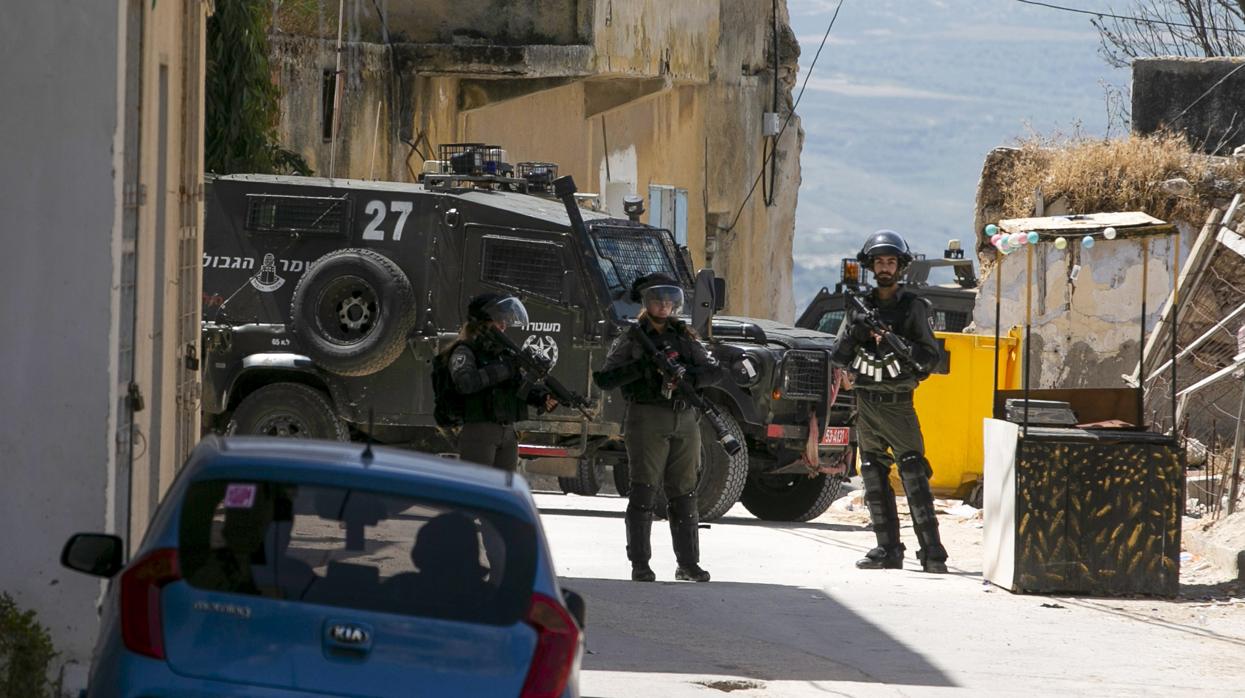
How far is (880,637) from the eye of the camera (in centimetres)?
853

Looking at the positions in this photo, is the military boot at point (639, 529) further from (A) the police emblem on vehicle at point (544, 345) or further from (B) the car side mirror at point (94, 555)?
(B) the car side mirror at point (94, 555)

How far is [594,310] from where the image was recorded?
43.9 ft

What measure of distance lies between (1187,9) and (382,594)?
1543 inches

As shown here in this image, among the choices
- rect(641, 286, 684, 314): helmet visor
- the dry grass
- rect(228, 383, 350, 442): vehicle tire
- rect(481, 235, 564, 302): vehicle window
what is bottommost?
rect(228, 383, 350, 442): vehicle tire

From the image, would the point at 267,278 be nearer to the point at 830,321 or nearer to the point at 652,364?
the point at 652,364

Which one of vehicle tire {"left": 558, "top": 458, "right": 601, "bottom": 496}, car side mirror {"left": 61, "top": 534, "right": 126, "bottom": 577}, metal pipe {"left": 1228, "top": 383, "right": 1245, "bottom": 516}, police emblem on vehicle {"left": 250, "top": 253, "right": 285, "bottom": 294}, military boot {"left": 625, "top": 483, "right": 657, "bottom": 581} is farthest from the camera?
vehicle tire {"left": 558, "top": 458, "right": 601, "bottom": 496}

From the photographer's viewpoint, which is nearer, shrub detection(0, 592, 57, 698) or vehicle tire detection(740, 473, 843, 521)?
shrub detection(0, 592, 57, 698)

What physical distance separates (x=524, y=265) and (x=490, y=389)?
4.13 metres

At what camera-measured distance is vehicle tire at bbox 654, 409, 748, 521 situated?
13.4 metres

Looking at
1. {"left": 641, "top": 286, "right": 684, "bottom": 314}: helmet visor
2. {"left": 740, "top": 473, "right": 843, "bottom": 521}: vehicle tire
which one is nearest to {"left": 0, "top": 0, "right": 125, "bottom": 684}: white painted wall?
{"left": 641, "top": 286, "right": 684, "bottom": 314}: helmet visor

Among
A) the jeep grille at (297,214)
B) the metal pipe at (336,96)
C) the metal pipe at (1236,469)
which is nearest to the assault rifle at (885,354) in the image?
the metal pipe at (1236,469)

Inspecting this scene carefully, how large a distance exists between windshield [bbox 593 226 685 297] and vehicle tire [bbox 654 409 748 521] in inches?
44.4

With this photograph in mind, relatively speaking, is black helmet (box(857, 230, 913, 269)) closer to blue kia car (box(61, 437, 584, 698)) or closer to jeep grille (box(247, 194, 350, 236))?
jeep grille (box(247, 194, 350, 236))

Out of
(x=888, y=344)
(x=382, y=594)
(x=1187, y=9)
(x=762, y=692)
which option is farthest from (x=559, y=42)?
(x=1187, y=9)
